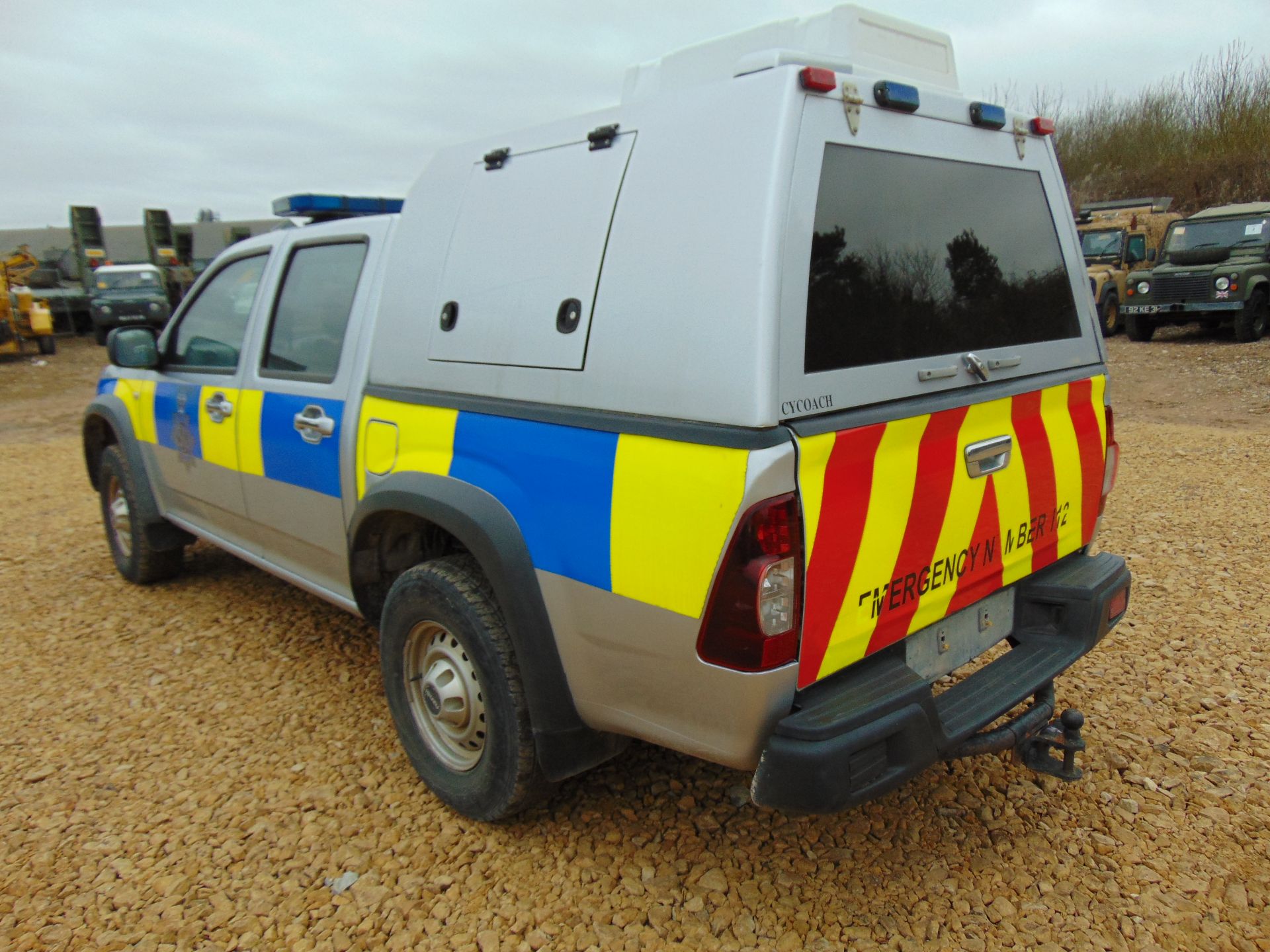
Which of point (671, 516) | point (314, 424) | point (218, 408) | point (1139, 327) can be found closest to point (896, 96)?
point (671, 516)

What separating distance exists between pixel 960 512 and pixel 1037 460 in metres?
0.41

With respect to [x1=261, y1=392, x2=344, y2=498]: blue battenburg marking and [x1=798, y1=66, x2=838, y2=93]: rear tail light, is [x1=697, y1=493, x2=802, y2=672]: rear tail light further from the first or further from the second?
[x1=261, y1=392, x2=344, y2=498]: blue battenburg marking

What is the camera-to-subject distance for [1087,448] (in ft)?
8.87

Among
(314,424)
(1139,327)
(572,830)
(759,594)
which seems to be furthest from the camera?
(1139,327)

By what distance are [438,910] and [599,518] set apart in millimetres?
1137

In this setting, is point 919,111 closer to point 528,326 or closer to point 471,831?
point 528,326

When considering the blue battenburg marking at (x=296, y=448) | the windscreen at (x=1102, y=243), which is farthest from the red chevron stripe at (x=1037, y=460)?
the windscreen at (x=1102, y=243)

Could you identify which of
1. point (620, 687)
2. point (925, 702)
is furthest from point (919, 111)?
point (620, 687)

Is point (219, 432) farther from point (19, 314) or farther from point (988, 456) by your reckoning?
point (19, 314)

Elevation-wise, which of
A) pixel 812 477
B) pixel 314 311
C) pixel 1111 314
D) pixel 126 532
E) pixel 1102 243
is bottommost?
pixel 126 532

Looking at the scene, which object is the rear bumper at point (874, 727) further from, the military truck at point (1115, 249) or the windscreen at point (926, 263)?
the military truck at point (1115, 249)

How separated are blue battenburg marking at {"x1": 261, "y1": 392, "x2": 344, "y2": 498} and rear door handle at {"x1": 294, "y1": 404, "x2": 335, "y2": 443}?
0.01 m

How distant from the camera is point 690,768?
9.53ft

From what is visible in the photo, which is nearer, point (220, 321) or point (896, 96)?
point (896, 96)
